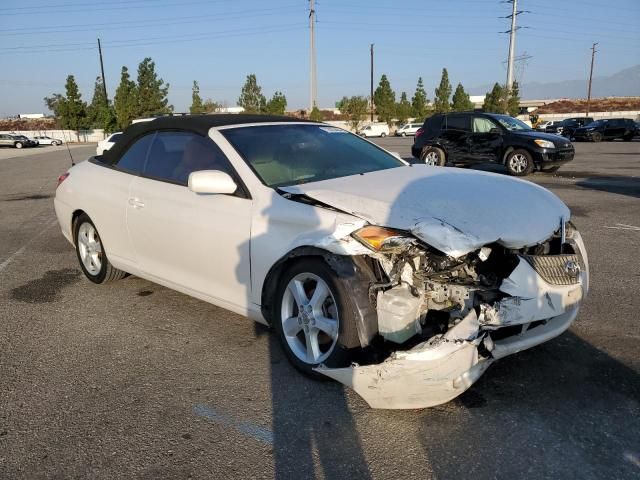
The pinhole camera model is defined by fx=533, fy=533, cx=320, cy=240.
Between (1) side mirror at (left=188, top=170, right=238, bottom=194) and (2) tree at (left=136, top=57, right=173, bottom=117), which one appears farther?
(2) tree at (left=136, top=57, right=173, bottom=117)

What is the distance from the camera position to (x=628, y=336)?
3.76 meters

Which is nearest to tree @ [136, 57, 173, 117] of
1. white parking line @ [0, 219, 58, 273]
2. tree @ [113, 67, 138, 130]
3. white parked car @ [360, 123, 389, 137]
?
tree @ [113, 67, 138, 130]

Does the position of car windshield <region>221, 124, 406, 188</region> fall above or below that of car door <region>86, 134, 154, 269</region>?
above

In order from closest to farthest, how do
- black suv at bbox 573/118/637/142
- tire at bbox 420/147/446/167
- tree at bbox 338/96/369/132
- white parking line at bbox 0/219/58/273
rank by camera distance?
white parking line at bbox 0/219/58/273
tire at bbox 420/147/446/167
black suv at bbox 573/118/637/142
tree at bbox 338/96/369/132

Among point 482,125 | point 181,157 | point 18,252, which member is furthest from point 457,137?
point 181,157

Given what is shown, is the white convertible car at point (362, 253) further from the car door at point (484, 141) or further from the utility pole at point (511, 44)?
the utility pole at point (511, 44)

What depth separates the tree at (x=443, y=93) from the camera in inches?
2766

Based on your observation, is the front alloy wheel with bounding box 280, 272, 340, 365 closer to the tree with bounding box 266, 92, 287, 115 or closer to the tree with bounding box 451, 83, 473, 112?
the tree with bounding box 266, 92, 287, 115

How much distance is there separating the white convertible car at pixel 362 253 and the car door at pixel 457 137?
36.7 ft

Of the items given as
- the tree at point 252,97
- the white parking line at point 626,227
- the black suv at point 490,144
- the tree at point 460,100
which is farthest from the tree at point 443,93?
the white parking line at point 626,227

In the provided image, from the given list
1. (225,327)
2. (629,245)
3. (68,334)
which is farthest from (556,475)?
(629,245)

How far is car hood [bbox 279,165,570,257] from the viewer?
2812mm

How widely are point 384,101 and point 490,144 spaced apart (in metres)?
55.3

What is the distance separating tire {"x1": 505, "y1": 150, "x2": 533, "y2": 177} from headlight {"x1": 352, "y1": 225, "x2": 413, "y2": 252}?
39.7ft
